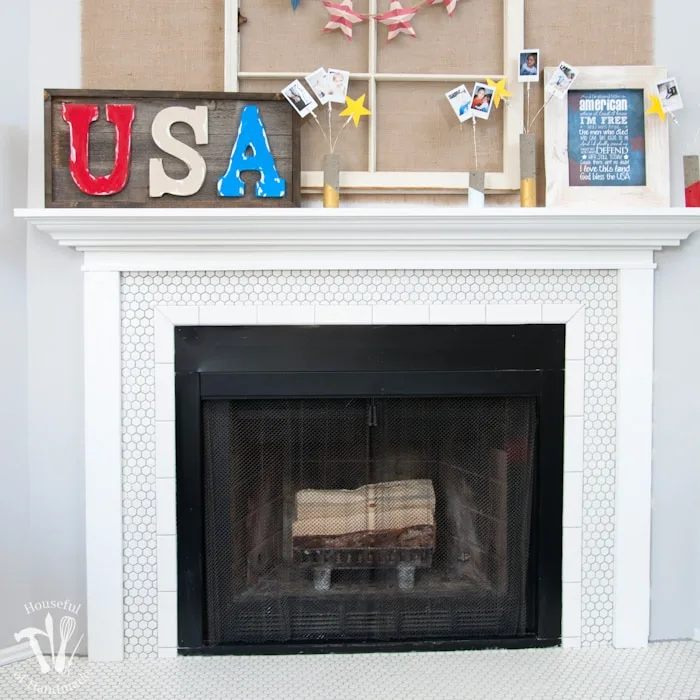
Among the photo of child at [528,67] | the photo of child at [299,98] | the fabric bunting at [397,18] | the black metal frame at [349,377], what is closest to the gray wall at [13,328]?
the black metal frame at [349,377]

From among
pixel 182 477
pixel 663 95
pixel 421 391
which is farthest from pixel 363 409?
pixel 663 95

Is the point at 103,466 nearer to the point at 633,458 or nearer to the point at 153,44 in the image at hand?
the point at 153,44

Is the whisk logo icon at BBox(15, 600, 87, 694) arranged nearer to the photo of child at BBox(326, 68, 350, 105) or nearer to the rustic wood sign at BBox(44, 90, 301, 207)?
the rustic wood sign at BBox(44, 90, 301, 207)

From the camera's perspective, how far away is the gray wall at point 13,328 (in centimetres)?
178

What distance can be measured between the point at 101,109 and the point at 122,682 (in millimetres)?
1266

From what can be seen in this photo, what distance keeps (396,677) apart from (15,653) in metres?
0.89

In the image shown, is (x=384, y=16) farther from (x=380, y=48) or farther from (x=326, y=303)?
(x=326, y=303)

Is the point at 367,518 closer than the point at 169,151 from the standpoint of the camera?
No

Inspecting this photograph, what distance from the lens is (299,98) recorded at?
1.75 m

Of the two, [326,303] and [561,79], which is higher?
[561,79]

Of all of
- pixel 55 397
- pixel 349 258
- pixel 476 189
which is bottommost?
pixel 55 397

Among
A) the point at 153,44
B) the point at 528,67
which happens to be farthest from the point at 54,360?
the point at 528,67

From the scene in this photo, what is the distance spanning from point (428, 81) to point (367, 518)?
3.46 ft

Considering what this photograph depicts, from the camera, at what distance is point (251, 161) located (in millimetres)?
1742
